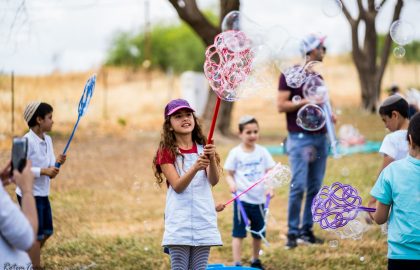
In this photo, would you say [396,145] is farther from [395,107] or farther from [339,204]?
[339,204]

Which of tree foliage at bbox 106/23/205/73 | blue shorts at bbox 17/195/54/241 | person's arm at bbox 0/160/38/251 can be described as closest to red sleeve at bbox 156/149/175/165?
blue shorts at bbox 17/195/54/241

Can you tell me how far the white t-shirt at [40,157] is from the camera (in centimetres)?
448

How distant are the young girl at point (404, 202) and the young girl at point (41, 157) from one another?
217 cm

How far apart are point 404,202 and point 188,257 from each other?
1.33m

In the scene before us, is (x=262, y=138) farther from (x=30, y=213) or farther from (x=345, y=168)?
(x=30, y=213)

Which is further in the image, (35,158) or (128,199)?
(128,199)

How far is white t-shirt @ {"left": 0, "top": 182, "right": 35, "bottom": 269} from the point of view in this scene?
2.62m

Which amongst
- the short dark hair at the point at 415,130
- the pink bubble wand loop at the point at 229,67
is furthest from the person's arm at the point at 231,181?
the short dark hair at the point at 415,130

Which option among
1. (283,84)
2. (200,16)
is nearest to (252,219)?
(283,84)

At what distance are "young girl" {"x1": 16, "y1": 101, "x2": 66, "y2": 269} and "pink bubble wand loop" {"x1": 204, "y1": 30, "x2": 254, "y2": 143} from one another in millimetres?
1275

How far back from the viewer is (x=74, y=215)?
7414mm

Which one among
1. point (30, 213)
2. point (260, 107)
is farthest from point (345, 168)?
point (260, 107)

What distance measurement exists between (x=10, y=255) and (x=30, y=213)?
19cm

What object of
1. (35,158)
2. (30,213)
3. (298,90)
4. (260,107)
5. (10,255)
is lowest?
(10,255)
